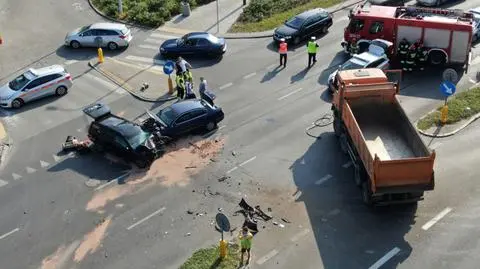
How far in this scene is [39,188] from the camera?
26.7 m

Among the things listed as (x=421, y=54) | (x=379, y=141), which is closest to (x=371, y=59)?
(x=421, y=54)

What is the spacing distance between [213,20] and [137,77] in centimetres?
920

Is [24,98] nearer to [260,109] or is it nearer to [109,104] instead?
[109,104]

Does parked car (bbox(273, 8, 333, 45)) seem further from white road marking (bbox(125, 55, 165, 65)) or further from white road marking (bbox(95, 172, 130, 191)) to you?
white road marking (bbox(95, 172, 130, 191))

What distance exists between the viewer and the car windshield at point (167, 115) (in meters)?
29.0

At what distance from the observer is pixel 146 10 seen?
43344 millimetres

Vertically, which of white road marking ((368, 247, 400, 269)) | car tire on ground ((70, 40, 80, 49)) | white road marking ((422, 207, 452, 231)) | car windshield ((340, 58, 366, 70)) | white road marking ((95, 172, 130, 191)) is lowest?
white road marking ((368, 247, 400, 269))

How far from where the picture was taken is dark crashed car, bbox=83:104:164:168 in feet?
89.9

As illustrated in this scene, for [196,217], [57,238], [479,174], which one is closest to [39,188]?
[57,238]

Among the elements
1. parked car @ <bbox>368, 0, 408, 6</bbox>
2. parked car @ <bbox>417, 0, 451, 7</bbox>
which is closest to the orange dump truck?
parked car @ <bbox>368, 0, 408, 6</bbox>

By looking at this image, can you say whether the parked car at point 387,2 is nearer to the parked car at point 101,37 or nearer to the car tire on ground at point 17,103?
the parked car at point 101,37

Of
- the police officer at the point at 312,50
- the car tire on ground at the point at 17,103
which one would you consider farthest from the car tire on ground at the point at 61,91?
the police officer at the point at 312,50

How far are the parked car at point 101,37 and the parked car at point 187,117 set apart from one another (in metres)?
10.7

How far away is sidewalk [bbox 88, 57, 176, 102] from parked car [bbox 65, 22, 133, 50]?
1.35 metres
